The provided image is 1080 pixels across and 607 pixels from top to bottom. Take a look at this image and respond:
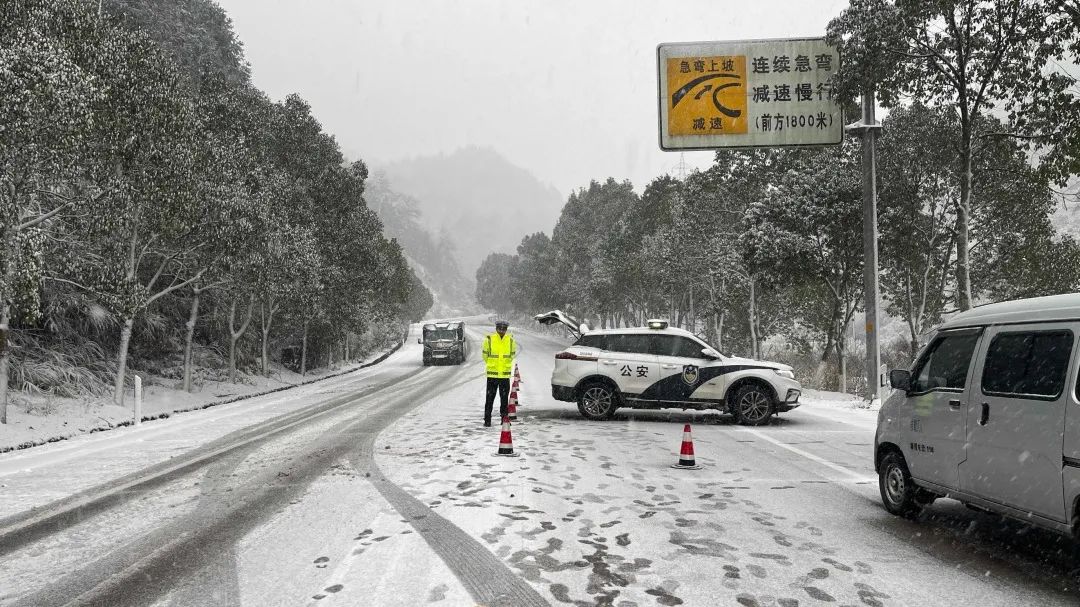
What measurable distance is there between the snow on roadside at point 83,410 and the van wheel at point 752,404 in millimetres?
12562

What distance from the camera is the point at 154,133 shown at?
16.5 meters

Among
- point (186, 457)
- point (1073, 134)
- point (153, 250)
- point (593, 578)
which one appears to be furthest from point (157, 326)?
point (1073, 134)

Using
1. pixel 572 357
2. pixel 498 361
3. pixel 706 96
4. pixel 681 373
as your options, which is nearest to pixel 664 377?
pixel 681 373

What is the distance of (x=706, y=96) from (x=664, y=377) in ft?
19.5

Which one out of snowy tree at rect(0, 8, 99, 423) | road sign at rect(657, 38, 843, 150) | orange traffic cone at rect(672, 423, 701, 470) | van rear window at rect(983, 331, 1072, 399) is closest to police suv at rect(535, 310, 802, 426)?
road sign at rect(657, 38, 843, 150)

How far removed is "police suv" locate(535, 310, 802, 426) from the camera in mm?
12430

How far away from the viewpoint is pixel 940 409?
5.46 meters

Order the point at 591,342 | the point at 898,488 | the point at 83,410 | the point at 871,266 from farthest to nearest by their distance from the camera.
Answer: the point at 83,410 < the point at 871,266 < the point at 591,342 < the point at 898,488

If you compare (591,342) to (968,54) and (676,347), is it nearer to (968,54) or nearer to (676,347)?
(676,347)

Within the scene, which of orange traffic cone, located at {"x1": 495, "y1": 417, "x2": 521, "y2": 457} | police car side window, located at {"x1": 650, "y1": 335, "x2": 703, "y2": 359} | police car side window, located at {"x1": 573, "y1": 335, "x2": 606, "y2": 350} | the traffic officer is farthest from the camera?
police car side window, located at {"x1": 573, "y1": 335, "x2": 606, "y2": 350}

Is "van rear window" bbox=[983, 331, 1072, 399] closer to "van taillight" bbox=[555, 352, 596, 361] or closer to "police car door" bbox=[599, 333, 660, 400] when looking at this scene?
"police car door" bbox=[599, 333, 660, 400]

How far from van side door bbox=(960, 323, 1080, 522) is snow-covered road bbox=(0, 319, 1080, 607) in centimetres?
56

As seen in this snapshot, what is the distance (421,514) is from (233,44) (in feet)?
149

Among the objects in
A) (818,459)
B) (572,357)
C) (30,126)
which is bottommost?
(818,459)
